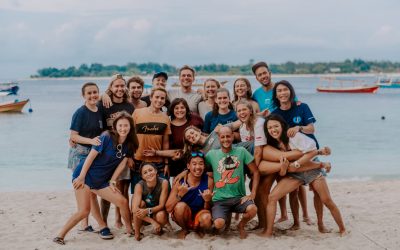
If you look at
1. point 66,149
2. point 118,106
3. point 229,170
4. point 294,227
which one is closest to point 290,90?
point 229,170

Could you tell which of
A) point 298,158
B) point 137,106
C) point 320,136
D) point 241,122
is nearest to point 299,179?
point 298,158

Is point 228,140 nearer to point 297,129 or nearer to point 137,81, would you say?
point 297,129

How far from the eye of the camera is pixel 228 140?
542cm

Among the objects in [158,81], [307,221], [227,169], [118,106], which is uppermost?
[158,81]

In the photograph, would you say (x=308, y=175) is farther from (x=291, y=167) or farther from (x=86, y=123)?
(x=86, y=123)

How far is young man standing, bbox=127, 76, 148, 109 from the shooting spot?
6.29m

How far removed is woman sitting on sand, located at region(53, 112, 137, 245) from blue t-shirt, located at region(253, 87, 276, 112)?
1.70 m

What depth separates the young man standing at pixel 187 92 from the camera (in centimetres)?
653

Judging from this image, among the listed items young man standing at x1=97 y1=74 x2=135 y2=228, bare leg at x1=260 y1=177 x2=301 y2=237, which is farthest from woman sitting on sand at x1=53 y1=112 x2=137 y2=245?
bare leg at x1=260 y1=177 x2=301 y2=237

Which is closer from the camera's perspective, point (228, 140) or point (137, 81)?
point (228, 140)

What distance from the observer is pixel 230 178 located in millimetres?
5504

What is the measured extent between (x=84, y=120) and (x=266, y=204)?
2.43m

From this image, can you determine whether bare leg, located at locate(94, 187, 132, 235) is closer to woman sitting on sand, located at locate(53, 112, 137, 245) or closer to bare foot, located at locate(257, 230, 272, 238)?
woman sitting on sand, located at locate(53, 112, 137, 245)

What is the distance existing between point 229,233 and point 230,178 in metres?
0.81
